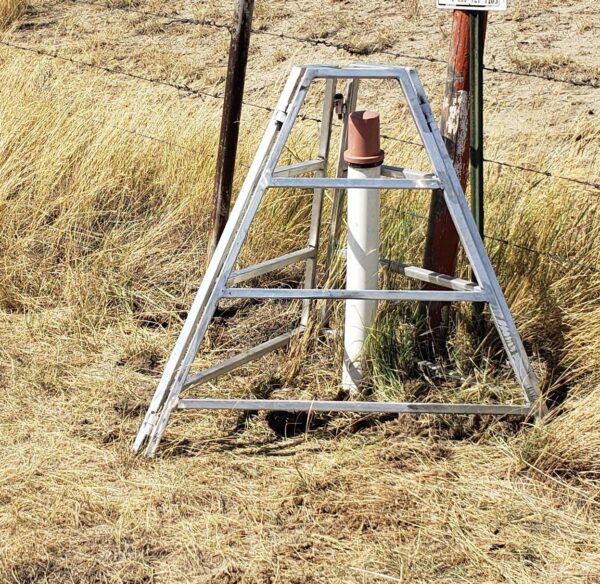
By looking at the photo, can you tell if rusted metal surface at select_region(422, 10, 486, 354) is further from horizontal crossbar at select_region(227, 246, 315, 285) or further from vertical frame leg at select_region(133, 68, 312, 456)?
vertical frame leg at select_region(133, 68, 312, 456)

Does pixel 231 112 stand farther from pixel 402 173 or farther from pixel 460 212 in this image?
pixel 460 212

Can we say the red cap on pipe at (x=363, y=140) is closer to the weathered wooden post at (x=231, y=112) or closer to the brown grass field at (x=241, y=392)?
the brown grass field at (x=241, y=392)

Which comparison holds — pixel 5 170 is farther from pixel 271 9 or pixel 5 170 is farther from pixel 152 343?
pixel 271 9

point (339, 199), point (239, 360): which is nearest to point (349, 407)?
point (239, 360)

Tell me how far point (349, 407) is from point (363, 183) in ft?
2.57

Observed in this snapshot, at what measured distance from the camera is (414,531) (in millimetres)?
3035

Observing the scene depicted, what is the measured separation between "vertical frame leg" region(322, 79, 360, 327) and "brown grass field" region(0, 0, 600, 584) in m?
0.21

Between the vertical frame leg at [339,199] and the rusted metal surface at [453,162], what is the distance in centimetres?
35

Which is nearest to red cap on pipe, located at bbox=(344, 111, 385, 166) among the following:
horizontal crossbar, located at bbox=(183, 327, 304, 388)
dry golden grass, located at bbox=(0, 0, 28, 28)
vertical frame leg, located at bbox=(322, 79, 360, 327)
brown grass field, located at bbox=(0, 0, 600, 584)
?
vertical frame leg, located at bbox=(322, 79, 360, 327)

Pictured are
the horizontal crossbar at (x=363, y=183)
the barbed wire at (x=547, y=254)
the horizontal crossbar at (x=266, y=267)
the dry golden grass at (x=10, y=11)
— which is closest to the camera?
the horizontal crossbar at (x=363, y=183)

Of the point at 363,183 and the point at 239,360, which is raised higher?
the point at 363,183

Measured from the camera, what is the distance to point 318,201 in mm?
3955

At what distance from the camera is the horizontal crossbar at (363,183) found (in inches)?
128

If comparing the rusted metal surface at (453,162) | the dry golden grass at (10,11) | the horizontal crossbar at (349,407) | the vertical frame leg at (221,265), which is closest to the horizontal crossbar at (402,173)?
the rusted metal surface at (453,162)
